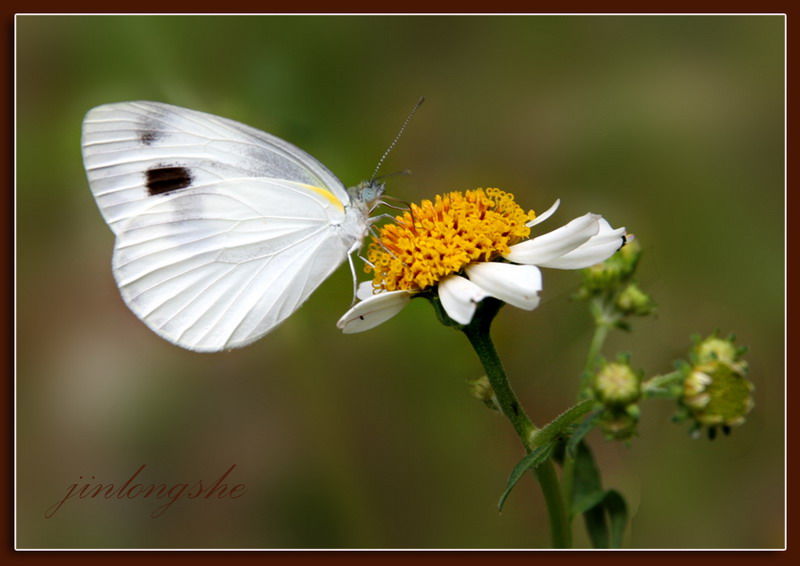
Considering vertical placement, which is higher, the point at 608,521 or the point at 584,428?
the point at 584,428

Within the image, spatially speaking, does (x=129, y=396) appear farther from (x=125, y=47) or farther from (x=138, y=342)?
(x=125, y=47)


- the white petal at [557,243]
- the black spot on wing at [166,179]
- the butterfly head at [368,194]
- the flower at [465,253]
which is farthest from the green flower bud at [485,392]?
the black spot on wing at [166,179]

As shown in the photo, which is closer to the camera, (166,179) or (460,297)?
(460,297)

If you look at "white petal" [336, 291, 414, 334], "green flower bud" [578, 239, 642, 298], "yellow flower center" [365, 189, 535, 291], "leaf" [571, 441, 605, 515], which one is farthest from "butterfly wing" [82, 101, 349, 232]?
"leaf" [571, 441, 605, 515]

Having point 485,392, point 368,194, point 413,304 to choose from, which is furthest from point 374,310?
point 413,304

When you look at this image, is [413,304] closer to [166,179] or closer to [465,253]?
[166,179]

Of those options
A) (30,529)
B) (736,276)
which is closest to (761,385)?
(736,276)

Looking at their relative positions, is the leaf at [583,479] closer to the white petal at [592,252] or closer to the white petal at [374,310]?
the white petal at [592,252]
